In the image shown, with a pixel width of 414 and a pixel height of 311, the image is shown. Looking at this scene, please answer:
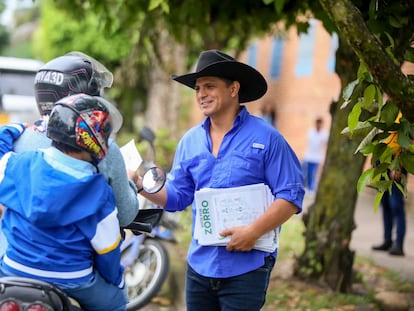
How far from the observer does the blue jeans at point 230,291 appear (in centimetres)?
299

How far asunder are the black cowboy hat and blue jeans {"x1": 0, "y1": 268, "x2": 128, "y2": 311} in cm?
120

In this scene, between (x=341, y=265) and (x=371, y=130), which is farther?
(x=341, y=265)

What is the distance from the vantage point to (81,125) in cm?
228

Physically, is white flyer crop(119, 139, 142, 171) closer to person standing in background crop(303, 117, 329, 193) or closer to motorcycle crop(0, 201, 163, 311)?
motorcycle crop(0, 201, 163, 311)

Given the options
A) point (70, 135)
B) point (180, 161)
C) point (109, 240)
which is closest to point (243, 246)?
point (180, 161)

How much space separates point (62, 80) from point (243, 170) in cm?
98

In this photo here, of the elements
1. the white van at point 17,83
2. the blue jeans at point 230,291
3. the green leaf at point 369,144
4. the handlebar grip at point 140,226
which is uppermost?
the white van at point 17,83

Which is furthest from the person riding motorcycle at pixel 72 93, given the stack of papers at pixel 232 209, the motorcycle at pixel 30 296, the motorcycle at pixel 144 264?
the motorcycle at pixel 144 264

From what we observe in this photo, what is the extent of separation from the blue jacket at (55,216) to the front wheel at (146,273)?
2.92 metres

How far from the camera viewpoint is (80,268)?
2367mm

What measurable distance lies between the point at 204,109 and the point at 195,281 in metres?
0.90

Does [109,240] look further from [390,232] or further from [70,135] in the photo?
[390,232]

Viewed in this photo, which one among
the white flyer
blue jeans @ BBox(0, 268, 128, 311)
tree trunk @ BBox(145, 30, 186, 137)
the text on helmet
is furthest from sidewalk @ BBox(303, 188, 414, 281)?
the text on helmet

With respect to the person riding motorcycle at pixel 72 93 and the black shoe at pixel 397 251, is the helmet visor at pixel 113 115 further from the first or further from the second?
the black shoe at pixel 397 251
